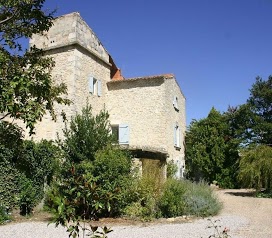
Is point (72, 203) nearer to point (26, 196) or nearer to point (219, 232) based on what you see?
point (219, 232)

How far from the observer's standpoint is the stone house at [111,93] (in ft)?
53.7

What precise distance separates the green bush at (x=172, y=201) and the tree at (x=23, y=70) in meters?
7.05

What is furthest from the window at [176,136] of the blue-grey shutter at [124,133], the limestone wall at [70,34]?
the limestone wall at [70,34]

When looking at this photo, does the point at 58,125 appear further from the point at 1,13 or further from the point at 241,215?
the point at 1,13

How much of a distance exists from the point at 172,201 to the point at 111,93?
34.2 ft

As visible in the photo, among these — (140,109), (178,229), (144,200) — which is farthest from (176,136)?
(178,229)

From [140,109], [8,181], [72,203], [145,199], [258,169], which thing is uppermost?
[140,109]

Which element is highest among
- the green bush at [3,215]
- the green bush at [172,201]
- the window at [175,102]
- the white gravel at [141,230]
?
the window at [175,102]

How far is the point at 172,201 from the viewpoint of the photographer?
404 inches

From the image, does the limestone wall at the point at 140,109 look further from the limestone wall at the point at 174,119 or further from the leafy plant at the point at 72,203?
the leafy plant at the point at 72,203

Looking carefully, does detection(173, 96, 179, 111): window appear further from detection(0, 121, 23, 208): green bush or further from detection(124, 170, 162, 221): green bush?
detection(0, 121, 23, 208): green bush

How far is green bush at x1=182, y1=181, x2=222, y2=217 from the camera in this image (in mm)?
10594

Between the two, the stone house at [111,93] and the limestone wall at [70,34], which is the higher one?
the limestone wall at [70,34]

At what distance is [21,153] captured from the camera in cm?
427
